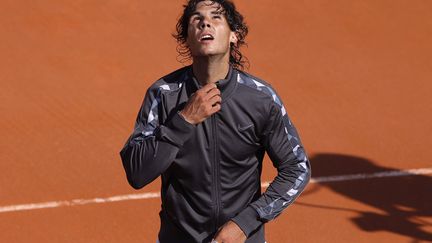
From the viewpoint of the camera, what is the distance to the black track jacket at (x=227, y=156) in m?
4.02

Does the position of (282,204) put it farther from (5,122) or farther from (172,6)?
(172,6)

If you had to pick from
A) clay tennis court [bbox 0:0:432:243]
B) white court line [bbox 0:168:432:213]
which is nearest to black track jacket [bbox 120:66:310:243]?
clay tennis court [bbox 0:0:432:243]

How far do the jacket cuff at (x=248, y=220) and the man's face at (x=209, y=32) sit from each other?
81cm

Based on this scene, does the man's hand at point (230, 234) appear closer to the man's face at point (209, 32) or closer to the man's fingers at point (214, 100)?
the man's fingers at point (214, 100)

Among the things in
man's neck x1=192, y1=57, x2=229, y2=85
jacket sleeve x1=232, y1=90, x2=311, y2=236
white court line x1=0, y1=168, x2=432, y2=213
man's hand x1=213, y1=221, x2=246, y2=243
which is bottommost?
white court line x1=0, y1=168, x2=432, y2=213

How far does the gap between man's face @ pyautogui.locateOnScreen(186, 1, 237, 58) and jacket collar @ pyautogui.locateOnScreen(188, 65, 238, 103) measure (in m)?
0.11

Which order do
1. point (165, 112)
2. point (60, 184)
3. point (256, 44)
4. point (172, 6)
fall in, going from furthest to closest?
point (172, 6) < point (256, 44) < point (60, 184) < point (165, 112)

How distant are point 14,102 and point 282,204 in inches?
300

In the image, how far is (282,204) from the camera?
4109mm

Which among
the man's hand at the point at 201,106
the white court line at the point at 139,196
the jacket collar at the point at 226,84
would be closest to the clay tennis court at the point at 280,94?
the white court line at the point at 139,196

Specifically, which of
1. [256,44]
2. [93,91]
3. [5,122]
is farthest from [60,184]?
[256,44]

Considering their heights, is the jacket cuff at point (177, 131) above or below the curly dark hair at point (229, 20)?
below

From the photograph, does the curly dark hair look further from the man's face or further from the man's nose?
the man's nose

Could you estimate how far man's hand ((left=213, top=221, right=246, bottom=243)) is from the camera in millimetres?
4012
